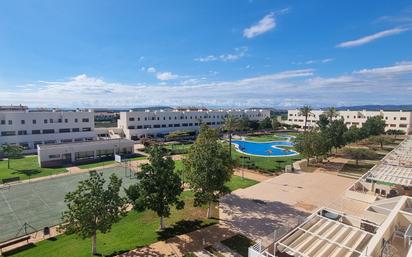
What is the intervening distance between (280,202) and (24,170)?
42595 millimetres

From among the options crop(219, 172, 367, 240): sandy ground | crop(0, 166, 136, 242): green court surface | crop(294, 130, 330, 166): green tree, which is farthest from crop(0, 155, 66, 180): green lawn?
crop(294, 130, 330, 166): green tree

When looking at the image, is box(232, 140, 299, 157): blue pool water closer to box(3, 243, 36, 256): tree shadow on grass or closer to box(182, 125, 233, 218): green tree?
box(182, 125, 233, 218): green tree

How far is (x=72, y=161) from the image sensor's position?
49844 millimetres

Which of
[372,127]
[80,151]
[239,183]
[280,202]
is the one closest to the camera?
[280,202]

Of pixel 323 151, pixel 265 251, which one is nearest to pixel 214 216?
pixel 265 251

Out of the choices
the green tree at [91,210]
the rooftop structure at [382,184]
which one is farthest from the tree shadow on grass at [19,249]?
the rooftop structure at [382,184]

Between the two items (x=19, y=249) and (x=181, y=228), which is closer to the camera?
(x=19, y=249)

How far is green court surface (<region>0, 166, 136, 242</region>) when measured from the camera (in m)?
23.8

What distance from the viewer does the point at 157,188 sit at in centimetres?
2153

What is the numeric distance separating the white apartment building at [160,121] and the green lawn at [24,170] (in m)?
30.2

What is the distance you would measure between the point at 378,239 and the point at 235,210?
17392 millimetres

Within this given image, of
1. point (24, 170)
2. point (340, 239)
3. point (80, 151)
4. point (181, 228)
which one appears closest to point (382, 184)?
point (340, 239)

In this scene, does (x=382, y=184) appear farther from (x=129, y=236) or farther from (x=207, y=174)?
(x=129, y=236)

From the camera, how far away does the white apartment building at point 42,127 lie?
5659 centimetres
